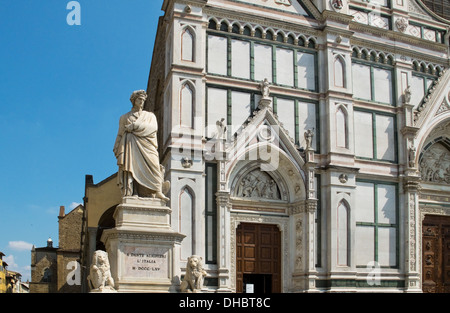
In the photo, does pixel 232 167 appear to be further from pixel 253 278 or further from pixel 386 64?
pixel 386 64

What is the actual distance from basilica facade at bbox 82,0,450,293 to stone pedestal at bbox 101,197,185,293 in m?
6.08

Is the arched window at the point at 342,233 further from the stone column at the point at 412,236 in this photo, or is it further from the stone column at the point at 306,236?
the stone column at the point at 412,236

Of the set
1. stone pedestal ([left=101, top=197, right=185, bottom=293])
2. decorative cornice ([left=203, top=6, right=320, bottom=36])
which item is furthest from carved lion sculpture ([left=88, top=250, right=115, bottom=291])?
decorative cornice ([left=203, top=6, right=320, bottom=36])

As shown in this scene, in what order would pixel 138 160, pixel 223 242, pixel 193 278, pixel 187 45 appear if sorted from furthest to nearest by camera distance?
pixel 187 45 → pixel 223 242 → pixel 138 160 → pixel 193 278

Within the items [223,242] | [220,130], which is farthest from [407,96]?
[223,242]

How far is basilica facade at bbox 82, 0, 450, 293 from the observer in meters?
20.4

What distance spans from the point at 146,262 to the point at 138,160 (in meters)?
2.32

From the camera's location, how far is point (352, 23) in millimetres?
23844

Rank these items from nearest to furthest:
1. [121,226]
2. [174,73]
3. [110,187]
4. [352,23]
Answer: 1. [121,226]
2. [174,73]
3. [352,23]
4. [110,187]

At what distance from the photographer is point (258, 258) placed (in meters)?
21.2

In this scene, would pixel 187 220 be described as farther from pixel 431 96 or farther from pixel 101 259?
pixel 431 96

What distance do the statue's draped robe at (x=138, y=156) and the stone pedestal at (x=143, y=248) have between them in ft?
1.47
